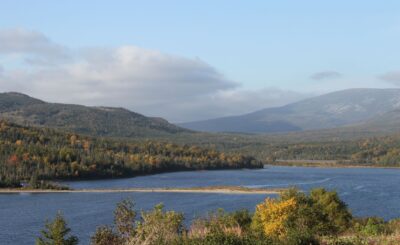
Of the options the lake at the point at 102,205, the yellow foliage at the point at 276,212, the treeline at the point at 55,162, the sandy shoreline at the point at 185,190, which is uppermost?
the treeline at the point at 55,162

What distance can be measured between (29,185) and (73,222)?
66.0 metres

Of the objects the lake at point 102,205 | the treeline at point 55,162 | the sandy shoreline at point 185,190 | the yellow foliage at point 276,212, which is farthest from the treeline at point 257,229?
the treeline at point 55,162

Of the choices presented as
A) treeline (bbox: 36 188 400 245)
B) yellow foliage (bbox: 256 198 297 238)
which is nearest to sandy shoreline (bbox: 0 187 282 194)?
treeline (bbox: 36 188 400 245)

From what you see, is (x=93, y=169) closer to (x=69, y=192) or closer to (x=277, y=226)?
(x=69, y=192)

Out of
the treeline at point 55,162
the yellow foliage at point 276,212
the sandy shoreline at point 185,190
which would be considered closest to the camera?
the yellow foliage at point 276,212

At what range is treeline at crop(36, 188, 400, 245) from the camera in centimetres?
1888

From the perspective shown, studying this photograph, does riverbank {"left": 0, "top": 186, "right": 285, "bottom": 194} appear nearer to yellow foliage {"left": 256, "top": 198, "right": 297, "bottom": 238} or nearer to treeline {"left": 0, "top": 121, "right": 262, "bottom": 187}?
treeline {"left": 0, "top": 121, "right": 262, "bottom": 187}

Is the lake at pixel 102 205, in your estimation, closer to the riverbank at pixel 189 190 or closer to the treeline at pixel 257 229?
the riverbank at pixel 189 190

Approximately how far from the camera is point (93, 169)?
170500 millimetres

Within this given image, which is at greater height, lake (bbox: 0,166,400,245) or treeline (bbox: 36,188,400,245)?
treeline (bbox: 36,188,400,245)

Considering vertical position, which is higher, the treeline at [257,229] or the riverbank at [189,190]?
the treeline at [257,229]

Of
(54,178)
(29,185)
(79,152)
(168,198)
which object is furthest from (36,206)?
(79,152)

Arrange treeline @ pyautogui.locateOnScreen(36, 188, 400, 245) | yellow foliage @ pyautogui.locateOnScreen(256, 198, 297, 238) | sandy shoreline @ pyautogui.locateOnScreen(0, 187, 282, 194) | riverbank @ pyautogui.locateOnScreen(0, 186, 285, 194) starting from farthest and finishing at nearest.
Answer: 1. riverbank @ pyautogui.locateOnScreen(0, 186, 285, 194)
2. sandy shoreline @ pyautogui.locateOnScreen(0, 187, 282, 194)
3. yellow foliage @ pyautogui.locateOnScreen(256, 198, 297, 238)
4. treeline @ pyautogui.locateOnScreen(36, 188, 400, 245)

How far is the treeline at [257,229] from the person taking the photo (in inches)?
743
